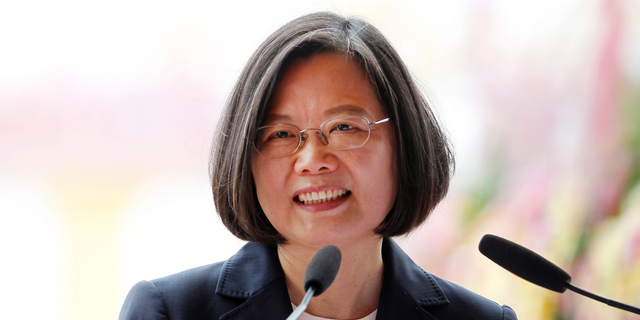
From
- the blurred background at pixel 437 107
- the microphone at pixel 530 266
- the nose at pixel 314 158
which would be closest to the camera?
the microphone at pixel 530 266

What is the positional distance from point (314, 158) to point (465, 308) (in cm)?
68

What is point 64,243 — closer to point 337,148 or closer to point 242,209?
point 242,209

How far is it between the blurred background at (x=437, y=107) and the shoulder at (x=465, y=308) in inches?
30.3

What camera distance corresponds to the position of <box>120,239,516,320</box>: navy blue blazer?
4.95 feet

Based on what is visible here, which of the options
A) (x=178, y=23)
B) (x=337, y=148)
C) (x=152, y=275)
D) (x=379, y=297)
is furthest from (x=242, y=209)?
(x=178, y=23)

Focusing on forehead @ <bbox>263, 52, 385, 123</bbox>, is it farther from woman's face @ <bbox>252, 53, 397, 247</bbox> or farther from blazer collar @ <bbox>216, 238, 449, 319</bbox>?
blazer collar @ <bbox>216, 238, 449, 319</bbox>

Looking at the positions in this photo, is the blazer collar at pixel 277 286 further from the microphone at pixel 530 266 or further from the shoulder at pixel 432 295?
the microphone at pixel 530 266

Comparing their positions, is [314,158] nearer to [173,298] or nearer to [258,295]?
[258,295]

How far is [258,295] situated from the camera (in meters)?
1.54

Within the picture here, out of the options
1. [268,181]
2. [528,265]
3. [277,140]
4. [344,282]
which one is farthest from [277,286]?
[528,265]

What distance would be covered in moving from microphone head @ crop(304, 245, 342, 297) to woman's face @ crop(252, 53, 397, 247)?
0.37 metres

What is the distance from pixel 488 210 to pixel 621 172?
1.79 feet

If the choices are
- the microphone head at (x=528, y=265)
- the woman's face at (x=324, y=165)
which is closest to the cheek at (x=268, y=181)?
the woman's face at (x=324, y=165)

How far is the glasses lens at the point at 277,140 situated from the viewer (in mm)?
1471
